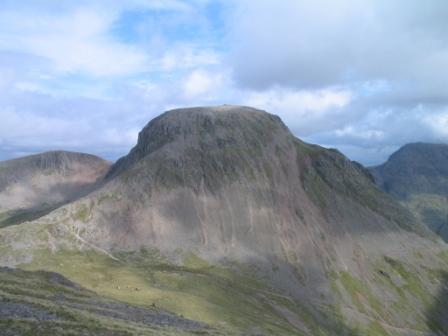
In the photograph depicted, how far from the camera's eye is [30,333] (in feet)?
154

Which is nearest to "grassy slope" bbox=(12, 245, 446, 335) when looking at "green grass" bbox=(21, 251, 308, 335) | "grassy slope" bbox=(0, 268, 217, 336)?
"green grass" bbox=(21, 251, 308, 335)

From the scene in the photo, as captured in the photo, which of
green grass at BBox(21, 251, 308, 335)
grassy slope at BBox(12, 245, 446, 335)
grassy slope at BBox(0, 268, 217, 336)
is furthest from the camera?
grassy slope at BBox(12, 245, 446, 335)

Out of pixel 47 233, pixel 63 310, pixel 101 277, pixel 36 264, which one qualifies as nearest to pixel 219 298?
pixel 101 277

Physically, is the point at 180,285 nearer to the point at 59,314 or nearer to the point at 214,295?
the point at 214,295

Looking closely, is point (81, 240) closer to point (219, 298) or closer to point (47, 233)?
point (47, 233)

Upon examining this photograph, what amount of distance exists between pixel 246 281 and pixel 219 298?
3645cm

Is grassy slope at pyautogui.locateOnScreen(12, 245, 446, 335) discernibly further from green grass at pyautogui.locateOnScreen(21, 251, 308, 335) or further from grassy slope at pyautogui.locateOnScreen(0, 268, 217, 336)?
grassy slope at pyautogui.locateOnScreen(0, 268, 217, 336)

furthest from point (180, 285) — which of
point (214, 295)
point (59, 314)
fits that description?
point (59, 314)

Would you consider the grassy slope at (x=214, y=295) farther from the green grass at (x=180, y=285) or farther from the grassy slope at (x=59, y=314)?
the grassy slope at (x=59, y=314)

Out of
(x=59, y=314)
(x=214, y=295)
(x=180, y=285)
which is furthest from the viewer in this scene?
(x=180, y=285)

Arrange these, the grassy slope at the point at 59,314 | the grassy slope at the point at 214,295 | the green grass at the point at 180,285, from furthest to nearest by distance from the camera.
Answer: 1. the grassy slope at the point at 214,295
2. the green grass at the point at 180,285
3. the grassy slope at the point at 59,314

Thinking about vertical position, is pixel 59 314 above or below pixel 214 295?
above

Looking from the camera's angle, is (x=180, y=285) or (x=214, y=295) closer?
(x=214, y=295)

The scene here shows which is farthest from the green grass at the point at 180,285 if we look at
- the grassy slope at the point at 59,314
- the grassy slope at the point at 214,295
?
the grassy slope at the point at 59,314
